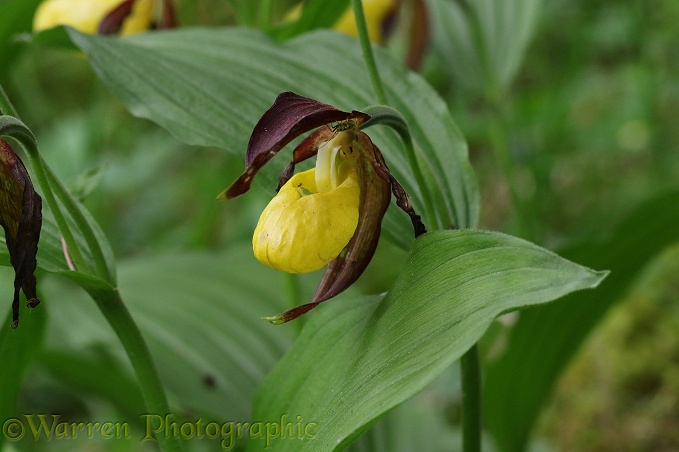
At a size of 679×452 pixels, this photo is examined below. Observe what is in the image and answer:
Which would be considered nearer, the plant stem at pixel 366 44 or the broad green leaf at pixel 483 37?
the plant stem at pixel 366 44

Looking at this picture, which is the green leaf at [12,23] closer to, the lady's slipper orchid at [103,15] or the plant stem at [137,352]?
the lady's slipper orchid at [103,15]

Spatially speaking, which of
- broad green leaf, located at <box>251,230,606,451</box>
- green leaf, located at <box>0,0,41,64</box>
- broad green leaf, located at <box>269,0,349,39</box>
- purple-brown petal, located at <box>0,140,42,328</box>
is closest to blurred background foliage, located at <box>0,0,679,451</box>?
A: green leaf, located at <box>0,0,41,64</box>

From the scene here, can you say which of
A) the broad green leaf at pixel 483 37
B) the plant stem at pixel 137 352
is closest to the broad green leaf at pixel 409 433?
the plant stem at pixel 137 352

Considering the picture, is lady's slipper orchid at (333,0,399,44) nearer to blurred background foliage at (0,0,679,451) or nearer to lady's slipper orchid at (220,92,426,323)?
blurred background foliage at (0,0,679,451)

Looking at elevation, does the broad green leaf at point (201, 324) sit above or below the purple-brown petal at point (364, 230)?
below

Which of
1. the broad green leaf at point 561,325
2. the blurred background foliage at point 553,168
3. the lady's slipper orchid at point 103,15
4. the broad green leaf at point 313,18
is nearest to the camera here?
the broad green leaf at point 561,325

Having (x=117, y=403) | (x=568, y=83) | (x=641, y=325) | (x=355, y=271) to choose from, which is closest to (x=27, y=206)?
(x=355, y=271)

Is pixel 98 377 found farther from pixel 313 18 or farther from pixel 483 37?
pixel 483 37
